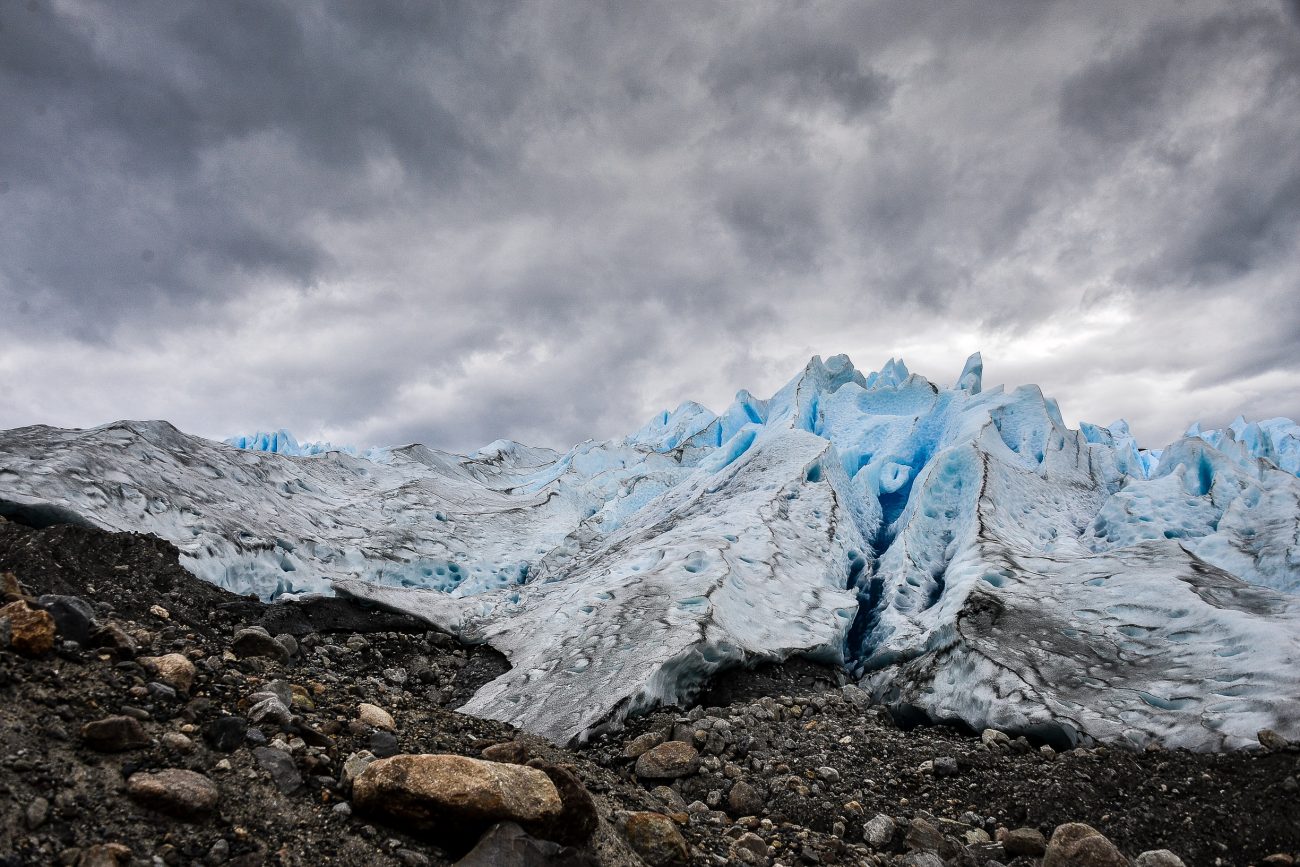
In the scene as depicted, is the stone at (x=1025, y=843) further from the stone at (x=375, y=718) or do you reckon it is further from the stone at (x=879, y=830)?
the stone at (x=375, y=718)

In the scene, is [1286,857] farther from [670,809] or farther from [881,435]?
[881,435]

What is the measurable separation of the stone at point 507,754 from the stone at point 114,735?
1.36 metres

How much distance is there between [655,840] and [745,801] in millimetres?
1216

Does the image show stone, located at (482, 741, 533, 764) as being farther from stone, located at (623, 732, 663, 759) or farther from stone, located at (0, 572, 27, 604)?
stone, located at (0, 572, 27, 604)

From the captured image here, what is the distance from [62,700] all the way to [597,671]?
391 centimetres

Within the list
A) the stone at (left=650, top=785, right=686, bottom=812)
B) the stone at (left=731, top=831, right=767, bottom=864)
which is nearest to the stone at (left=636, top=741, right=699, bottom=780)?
the stone at (left=650, top=785, right=686, bottom=812)

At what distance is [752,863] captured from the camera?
286cm

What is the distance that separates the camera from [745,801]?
3668 mm

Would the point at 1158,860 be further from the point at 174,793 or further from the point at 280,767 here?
the point at 174,793

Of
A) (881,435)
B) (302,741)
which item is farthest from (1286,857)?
(881,435)

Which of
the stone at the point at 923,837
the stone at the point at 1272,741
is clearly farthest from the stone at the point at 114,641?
the stone at the point at 1272,741

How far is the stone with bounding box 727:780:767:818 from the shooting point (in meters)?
3.62

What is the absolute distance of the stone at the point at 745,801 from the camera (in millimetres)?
3625

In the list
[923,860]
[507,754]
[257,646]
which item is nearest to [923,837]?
[923,860]
